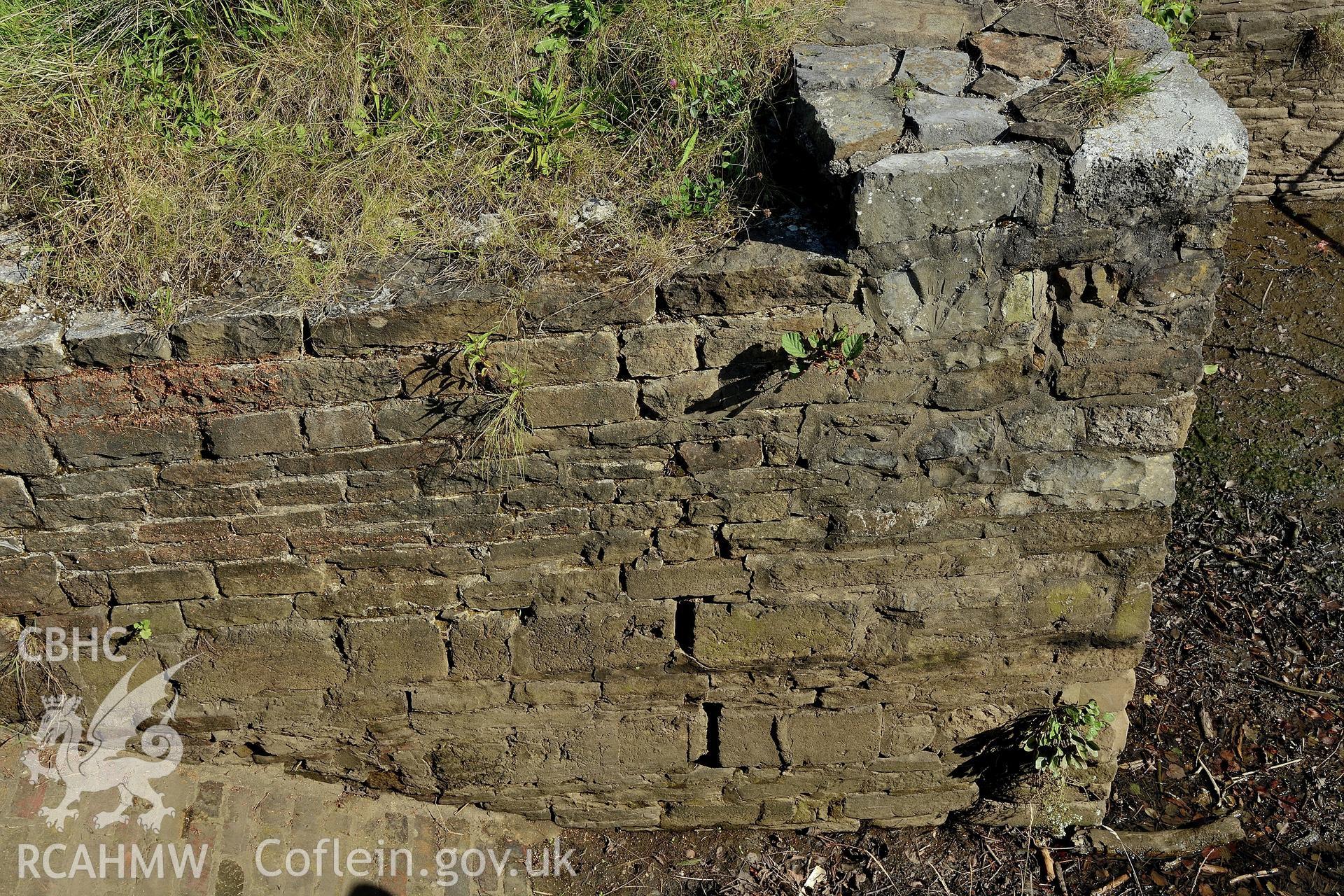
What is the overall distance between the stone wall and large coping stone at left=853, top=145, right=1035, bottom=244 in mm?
4345

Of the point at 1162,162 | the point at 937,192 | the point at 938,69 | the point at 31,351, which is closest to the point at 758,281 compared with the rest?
the point at 937,192

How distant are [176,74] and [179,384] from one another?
1.10m

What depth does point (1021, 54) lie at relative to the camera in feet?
10.3

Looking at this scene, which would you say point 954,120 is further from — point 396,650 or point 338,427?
point 396,650

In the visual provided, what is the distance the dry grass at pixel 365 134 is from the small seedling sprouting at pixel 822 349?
38 centimetres

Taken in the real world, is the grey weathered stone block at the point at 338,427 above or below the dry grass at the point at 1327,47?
below

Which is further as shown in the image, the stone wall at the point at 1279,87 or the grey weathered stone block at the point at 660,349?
the stone wall at the point at 1279,87

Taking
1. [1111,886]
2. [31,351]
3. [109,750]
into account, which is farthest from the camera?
[1111,886]

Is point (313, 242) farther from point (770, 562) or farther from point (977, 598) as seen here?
point (977, 598)

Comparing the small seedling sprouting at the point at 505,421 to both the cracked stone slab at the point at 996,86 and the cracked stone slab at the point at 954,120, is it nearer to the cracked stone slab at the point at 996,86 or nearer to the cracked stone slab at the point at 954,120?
the cracked stone slab at the point at 954,120

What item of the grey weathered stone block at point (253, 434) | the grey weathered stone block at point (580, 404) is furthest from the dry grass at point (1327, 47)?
the grey weathered stone block at point (253, 434)

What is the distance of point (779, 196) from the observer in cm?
296

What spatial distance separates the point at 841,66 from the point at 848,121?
37cm

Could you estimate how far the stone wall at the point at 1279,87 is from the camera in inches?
244
